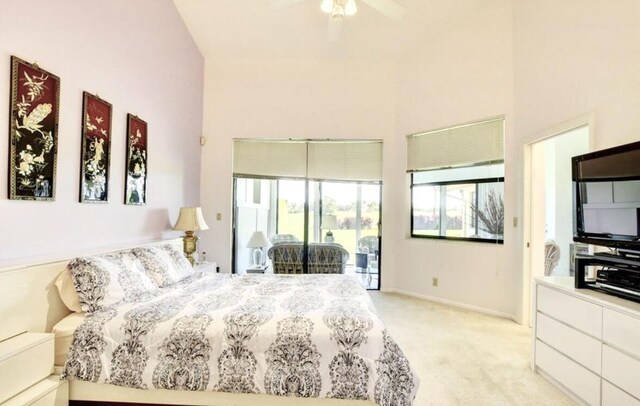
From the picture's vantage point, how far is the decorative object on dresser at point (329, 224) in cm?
498

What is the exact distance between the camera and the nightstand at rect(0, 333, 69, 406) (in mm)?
1467

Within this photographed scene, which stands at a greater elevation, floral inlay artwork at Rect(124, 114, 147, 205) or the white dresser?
floral inlay artwork at Rect(124, 114, 147, 205)

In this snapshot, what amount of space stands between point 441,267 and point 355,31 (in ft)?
10.9

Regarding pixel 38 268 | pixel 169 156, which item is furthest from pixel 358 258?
pixel 38 268

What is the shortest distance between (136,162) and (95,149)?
56cm

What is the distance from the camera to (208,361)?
1.69 metres

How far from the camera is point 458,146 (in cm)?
418

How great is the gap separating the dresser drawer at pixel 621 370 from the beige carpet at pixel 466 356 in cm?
40

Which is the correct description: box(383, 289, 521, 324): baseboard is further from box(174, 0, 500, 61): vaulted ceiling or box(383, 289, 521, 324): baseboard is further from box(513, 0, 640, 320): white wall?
box(174, 0, 500, 61): vaulted ceiling

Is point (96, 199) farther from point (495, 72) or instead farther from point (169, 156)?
point (495, 72)

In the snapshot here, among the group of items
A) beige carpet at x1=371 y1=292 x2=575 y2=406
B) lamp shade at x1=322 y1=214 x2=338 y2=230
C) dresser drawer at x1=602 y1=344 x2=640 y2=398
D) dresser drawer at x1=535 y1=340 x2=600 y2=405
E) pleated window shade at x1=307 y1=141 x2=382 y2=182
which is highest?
pleated window shade at x1=307 y1=141 x2=382 y2=182

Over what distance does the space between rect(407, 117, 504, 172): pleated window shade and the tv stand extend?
6.58 feet

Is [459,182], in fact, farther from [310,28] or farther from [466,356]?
[310,28]

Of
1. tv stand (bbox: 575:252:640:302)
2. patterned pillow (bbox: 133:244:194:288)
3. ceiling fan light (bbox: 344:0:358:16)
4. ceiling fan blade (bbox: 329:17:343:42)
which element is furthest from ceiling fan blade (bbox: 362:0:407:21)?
patterned pillow (bbox: 133:244:194:288)
